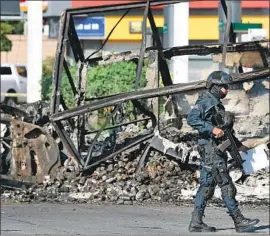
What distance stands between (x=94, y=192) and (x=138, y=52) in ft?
7.11

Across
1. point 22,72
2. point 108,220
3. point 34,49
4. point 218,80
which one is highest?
point 34,49

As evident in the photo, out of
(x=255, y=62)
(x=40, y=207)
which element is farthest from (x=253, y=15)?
(x=40, y=207)

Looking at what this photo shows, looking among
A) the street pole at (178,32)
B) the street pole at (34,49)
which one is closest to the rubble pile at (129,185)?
the street pole at (178,32)

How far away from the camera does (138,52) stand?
39.4 feet

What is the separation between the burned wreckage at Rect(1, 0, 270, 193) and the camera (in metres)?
11.3

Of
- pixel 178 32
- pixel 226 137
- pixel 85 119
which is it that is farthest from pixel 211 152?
pixel 178 32

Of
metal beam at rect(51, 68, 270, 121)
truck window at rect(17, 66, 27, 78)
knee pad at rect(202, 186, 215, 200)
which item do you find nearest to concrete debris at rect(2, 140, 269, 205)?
metal beam at rect(51, 68, 270, 121)

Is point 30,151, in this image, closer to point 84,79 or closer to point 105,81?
point 84,79

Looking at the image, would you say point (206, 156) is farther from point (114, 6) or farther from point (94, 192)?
point (114, 6)

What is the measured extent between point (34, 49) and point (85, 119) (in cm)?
705

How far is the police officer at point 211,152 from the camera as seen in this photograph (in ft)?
28.3

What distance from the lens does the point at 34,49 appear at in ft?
62.8

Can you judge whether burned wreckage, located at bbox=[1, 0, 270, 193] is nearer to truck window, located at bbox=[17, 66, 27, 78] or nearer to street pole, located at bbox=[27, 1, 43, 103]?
street pole, located at bbox=[27, 1, 43, 103]

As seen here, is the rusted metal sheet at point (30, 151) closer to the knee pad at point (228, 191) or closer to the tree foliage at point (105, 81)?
the knee pad at point (228, 191)
